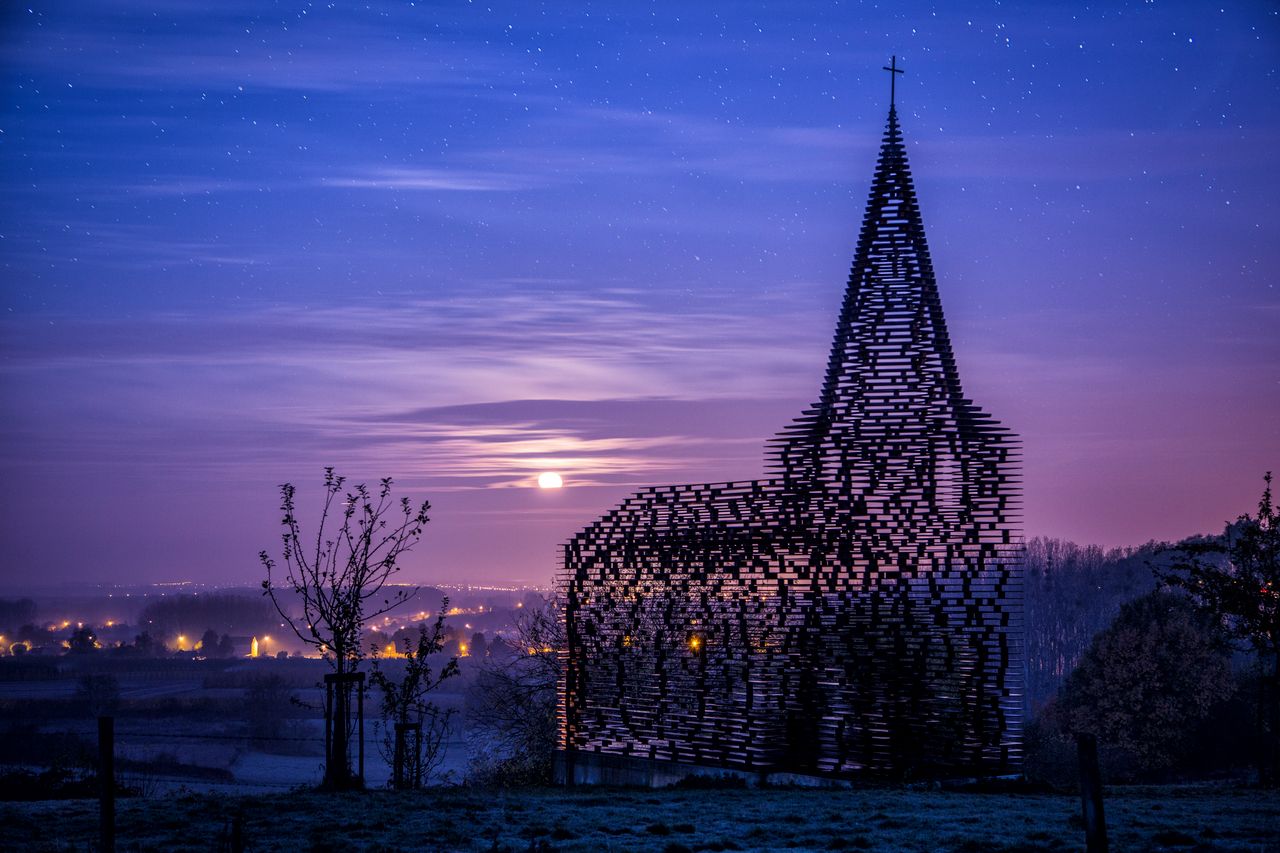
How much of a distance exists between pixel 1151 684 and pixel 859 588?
2675 cm

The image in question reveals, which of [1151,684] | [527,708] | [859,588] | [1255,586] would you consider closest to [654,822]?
[859,588]

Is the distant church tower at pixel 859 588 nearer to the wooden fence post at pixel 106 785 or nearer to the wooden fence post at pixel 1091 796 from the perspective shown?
the wooden fence post at pixel 1091 796

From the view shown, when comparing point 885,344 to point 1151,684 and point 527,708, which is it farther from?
point 1151,684

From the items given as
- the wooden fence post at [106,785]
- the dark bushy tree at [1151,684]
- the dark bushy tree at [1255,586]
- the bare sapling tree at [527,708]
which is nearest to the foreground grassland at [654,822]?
the wooden fence post at [106,785]

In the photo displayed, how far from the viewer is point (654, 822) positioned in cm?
1270

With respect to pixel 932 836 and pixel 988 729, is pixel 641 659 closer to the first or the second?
pixel 988 729

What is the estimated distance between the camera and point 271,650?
5477 inches

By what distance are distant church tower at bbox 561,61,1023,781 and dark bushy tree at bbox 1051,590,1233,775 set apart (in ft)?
75.5

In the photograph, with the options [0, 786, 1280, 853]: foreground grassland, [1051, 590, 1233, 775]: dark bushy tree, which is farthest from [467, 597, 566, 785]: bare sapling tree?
[1051, 590, 1233, 775]: dark bushy tree

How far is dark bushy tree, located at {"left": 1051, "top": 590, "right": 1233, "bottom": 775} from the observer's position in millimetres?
38250

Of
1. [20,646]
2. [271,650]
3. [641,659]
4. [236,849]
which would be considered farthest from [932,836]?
[271,650]

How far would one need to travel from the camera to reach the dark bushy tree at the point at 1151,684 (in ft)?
125

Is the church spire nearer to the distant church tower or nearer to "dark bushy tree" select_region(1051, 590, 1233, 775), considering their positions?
the distant church tower

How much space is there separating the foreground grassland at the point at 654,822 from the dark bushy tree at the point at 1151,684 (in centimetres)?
2486
